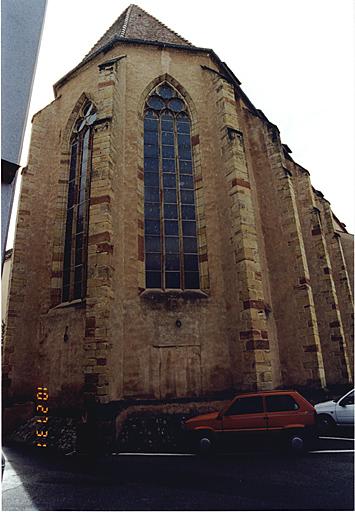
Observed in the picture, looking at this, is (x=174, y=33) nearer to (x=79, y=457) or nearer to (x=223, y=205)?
(x=223, y=205)

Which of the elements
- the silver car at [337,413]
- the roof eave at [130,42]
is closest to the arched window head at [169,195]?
the roof eave at [130,42]

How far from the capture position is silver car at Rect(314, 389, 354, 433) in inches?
315

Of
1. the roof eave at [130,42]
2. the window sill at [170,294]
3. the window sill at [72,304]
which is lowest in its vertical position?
the window sill at [72,304]

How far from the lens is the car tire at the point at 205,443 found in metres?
6.88

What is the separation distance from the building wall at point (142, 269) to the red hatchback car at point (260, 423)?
45.0 inches

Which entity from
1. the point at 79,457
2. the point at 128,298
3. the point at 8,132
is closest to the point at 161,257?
the point at 128,298

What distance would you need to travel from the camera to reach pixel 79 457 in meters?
7.02

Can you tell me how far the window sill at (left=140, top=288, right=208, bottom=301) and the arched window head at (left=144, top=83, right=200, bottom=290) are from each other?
0.20 m

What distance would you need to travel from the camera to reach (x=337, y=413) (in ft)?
26.9

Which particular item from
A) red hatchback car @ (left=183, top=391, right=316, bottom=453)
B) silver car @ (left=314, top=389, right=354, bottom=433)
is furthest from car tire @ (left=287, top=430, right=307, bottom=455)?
silver car @ (left=314, top=389, right=354, bottom=433)

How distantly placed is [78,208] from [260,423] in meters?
8.31

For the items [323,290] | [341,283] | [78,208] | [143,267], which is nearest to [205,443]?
[143,267]

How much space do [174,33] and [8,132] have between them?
13235mm
